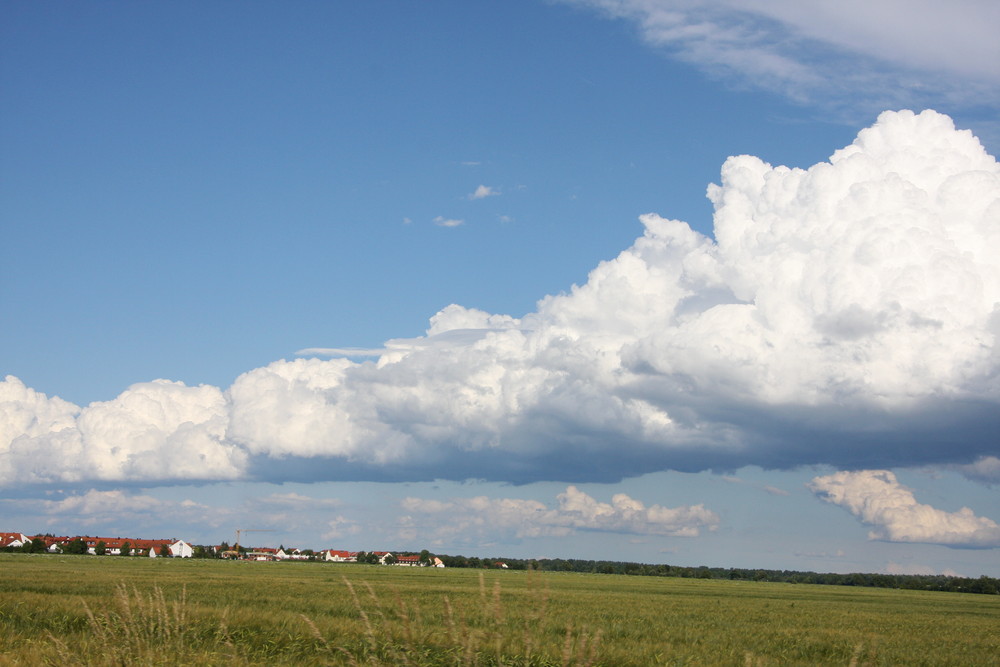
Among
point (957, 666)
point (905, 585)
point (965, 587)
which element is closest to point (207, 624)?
point (957, 666)

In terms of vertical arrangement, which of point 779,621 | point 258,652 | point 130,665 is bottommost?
point 779,621

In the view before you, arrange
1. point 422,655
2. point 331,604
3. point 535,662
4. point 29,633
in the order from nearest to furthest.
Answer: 1. point 422,655
2. point 535,662
3. point 29,633
4. point 331,604

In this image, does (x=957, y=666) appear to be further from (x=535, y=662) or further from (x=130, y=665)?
Result: (x=130, y=665)

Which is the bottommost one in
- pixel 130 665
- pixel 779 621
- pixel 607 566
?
pixel 607 566

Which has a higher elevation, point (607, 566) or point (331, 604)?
point (331, 604)

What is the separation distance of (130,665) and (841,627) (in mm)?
31521

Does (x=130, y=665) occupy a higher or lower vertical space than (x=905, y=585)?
higher

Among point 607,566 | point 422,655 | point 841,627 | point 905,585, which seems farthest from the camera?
point 607,566

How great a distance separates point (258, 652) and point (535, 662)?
17.3 ft

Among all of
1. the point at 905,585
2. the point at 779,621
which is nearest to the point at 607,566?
the point at 905,585

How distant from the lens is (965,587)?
→ 493ft

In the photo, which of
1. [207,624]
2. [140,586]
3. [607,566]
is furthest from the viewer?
[607,566]

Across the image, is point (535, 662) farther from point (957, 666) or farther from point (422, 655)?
point (957, 666)

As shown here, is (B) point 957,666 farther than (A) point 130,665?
Yes
